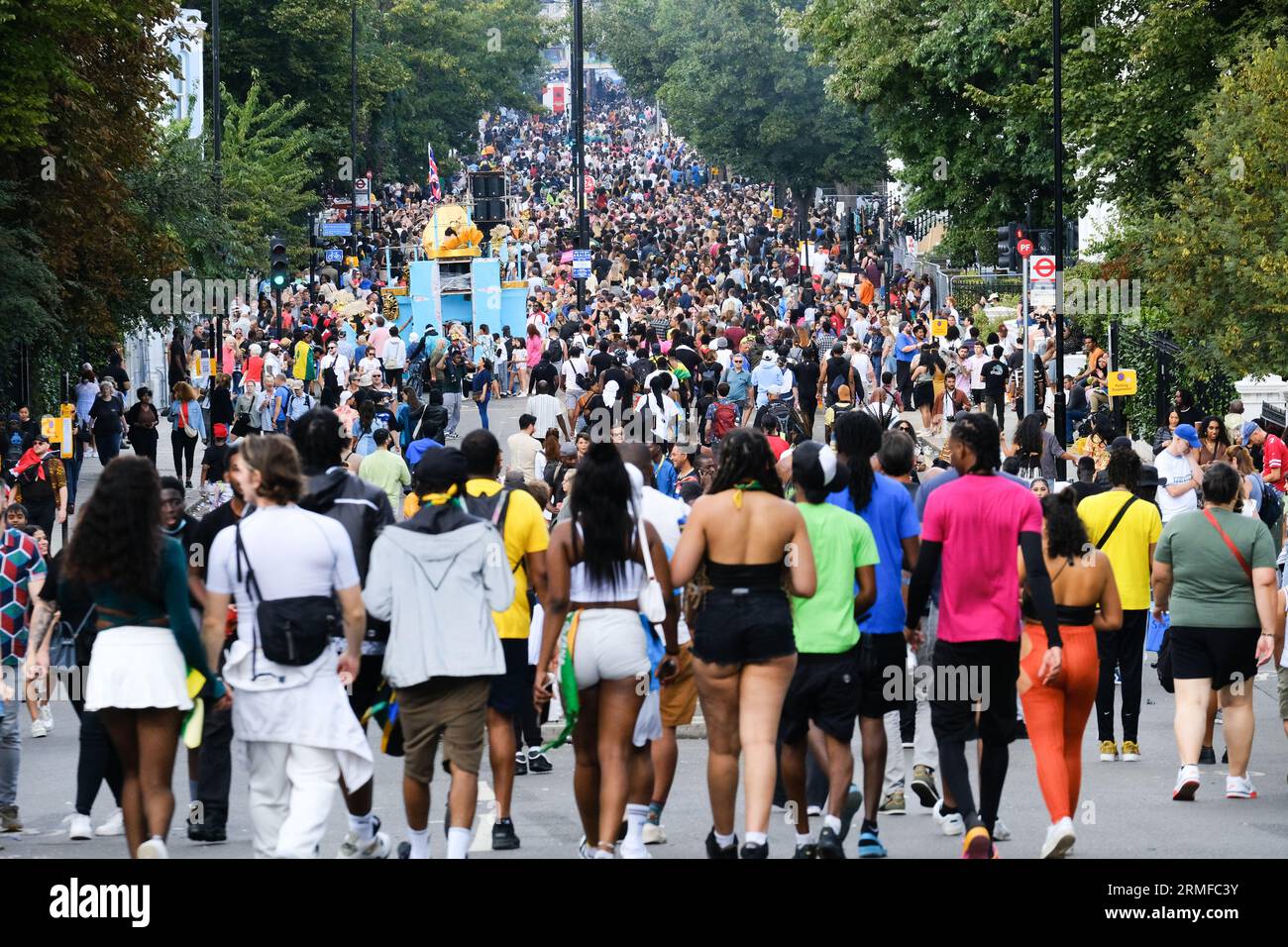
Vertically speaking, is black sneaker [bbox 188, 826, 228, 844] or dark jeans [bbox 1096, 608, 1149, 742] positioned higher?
dark jeans [bbox 1096, 608, 1149, 742]

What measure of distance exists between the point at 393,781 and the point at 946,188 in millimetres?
32596

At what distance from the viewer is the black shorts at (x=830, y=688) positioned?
870cm

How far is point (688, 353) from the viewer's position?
2852 cm

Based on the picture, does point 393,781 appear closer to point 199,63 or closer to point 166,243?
point 166,243

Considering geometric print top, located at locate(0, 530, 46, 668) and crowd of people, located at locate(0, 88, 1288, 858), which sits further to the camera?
geometric print top, located at locate(0, 530, 46, 668)

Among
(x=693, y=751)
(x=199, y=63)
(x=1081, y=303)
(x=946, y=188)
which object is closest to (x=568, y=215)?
(x=199, y=63)

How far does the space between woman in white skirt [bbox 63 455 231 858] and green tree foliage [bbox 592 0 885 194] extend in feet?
197

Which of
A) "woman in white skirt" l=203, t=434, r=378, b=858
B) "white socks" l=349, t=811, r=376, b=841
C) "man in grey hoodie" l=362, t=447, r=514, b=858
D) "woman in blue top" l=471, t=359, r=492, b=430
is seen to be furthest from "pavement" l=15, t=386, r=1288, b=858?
"woman in blue top" l=471, t=359, r=492, b=430

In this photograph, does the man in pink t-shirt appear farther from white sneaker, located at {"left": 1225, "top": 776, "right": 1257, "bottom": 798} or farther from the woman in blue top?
the woman in blue top

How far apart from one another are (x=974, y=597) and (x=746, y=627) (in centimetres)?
99

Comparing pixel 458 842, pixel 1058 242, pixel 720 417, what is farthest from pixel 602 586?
pixel 1058 242

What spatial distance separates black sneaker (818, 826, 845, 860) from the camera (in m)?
8.48

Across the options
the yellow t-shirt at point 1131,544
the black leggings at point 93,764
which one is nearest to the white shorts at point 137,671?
the black leggings at point 93,764

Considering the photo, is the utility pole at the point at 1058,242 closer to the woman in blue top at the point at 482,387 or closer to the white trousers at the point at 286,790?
the woman in blue top at the point at 482,387
